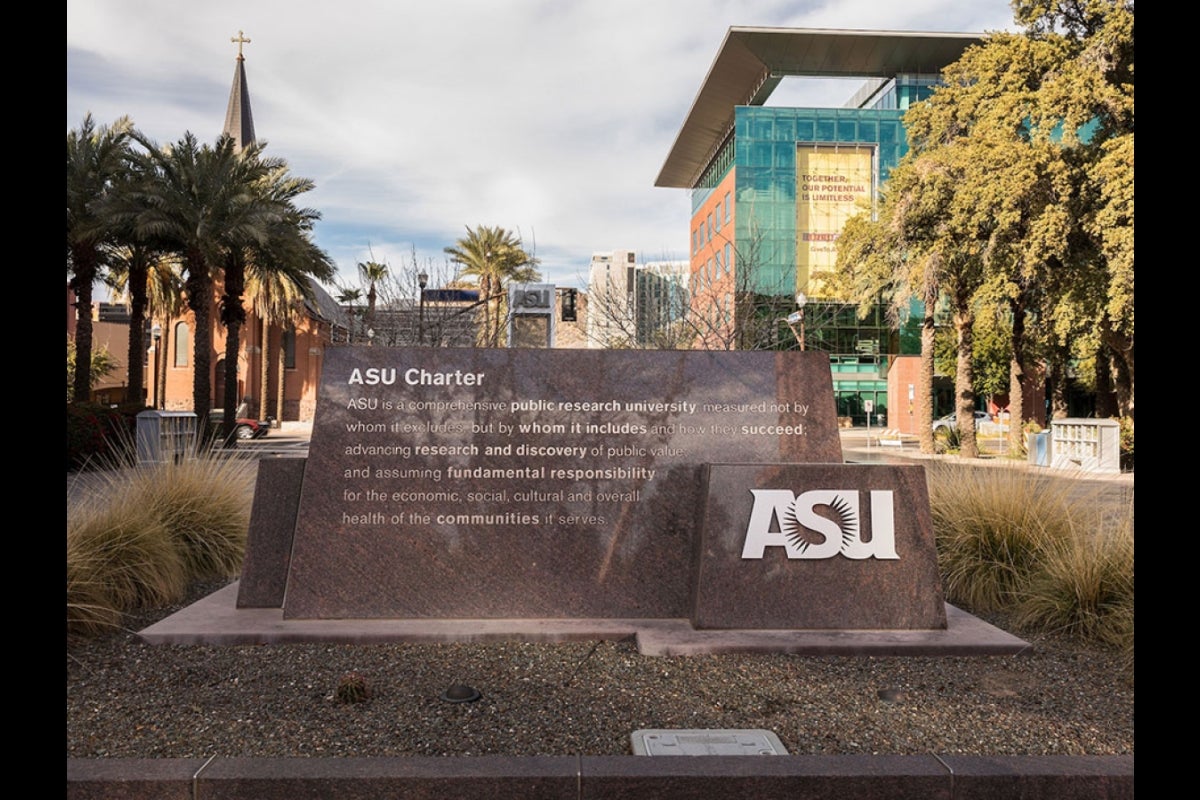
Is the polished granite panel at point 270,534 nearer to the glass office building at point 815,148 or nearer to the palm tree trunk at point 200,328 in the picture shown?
the palm tree trunk at point 200,328

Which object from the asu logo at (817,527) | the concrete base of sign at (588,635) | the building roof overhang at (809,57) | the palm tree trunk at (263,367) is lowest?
the concrete base of sign at (588,635)

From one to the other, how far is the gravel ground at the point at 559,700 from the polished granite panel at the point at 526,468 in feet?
1.69

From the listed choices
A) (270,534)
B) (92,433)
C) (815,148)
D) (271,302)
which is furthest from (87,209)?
(815,148)

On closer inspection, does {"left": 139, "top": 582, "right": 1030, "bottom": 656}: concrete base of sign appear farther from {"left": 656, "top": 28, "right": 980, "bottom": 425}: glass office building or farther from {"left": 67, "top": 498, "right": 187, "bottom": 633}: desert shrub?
{"left": 656, "top": 28, "right": 980, "bottom": 425}: glass office building

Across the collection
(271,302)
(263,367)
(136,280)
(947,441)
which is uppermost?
(271,302)

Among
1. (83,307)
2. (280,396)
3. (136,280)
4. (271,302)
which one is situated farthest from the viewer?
(280,396)

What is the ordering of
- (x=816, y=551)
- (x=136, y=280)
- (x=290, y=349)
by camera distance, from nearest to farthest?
1. (x=816, y=551)
2. (x=136, y=280)
3. (x=290, y=349)

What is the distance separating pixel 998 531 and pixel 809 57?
172ft

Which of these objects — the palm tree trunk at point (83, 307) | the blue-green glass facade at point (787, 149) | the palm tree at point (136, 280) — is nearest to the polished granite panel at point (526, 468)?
the palm tree trunk at point (83, 307)

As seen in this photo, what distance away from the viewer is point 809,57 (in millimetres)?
52500

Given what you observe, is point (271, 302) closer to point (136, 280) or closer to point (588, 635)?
point (136, 280)

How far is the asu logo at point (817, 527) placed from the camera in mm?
5426

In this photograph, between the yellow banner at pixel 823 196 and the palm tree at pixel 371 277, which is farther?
the yellow banner at pixel 823 196

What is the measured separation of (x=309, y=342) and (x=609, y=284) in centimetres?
3675
